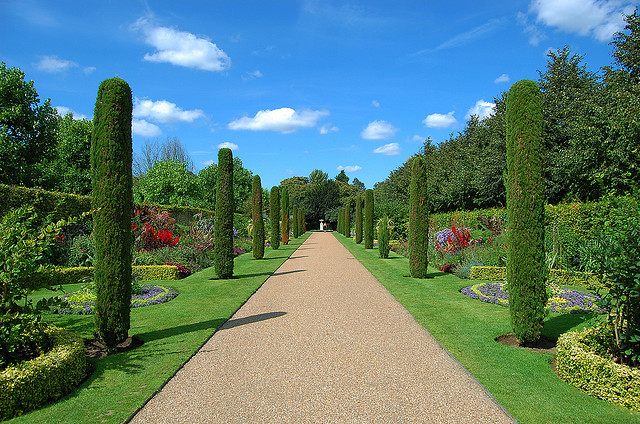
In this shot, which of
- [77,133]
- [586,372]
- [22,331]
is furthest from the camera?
[77,133]

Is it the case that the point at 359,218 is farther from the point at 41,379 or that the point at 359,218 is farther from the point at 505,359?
the point at 41,379

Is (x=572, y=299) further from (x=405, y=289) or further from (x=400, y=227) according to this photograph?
(x=400, y=227)

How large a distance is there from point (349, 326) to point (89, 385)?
390cm

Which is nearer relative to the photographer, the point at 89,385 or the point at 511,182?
the point at 89,385

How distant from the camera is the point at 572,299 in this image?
7934mm

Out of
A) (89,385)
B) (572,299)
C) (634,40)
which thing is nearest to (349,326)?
(89,385)

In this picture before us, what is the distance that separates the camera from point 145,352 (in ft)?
18.2

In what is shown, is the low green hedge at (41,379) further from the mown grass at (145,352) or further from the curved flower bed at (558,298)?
the curved flower bed at (558,298)

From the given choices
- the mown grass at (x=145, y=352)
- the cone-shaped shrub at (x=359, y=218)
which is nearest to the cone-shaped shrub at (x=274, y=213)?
the cone-shaped shrub at (x=359, y=218)

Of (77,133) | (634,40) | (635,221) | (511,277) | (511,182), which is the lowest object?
(511,277)

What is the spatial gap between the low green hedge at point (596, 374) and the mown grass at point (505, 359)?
0.30 feet

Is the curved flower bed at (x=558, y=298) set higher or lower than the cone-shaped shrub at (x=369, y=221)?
lower

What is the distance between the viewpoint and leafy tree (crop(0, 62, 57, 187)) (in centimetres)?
2146

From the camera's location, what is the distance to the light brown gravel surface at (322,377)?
3.76 metres
